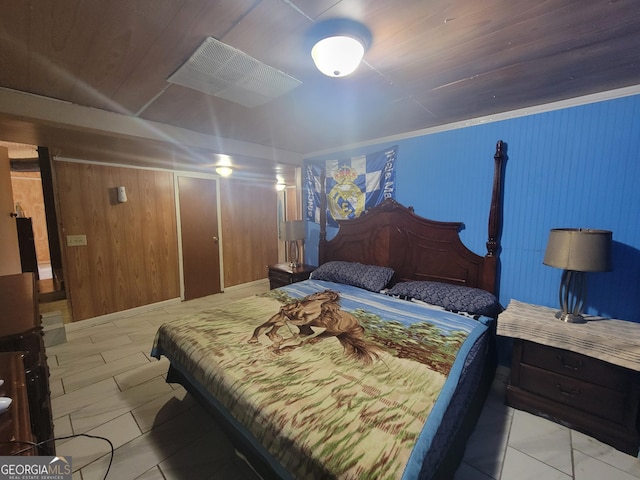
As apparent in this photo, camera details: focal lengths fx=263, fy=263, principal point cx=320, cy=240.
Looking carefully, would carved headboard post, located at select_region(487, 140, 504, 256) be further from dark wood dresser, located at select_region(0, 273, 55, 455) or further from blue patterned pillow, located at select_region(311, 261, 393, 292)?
dark wood dresser, located at select_region(0, 273, 55, 455)

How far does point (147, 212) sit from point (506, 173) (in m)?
4.37

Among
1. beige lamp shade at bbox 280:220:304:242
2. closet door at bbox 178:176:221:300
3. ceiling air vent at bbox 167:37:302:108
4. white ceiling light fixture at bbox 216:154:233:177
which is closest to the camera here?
ceiling air vent at bbox 167:37:302:108

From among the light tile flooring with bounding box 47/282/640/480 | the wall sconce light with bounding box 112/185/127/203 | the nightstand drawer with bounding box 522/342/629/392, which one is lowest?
the light tile flooring with bounding box 47/282/640/480

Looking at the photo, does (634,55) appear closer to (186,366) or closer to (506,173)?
(506,173)

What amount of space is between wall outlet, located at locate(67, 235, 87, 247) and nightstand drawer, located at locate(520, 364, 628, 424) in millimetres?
4682

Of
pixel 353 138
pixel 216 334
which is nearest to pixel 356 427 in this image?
pixel 216 334

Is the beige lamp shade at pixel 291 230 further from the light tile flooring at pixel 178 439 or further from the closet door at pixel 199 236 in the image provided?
the light tile flooring at pixel 178 439

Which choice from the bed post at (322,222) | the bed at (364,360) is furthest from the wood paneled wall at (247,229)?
the bed at (364,360)

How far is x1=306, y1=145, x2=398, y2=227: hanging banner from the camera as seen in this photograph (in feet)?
9.75

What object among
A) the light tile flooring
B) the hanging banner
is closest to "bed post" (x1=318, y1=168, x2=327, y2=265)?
the hanging banner

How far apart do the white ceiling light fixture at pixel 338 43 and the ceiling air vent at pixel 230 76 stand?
40 cm

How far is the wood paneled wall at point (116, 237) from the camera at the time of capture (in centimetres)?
320

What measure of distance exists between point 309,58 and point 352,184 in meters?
1.89

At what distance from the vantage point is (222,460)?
59.3 inches
